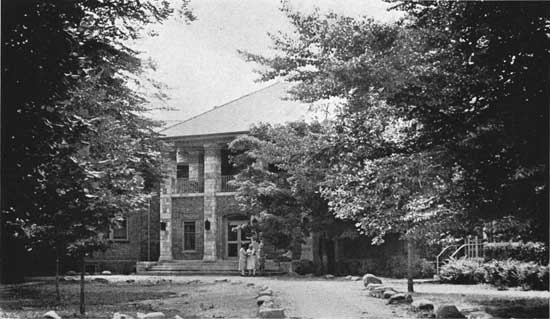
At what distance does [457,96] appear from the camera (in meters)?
9.16

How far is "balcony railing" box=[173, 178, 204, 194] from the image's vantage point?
3238 cm

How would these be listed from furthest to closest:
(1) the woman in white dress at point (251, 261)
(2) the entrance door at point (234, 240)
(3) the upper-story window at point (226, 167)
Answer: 1. (3) the upper-story window at point (226, 167)
2. (2) the entrance door at point (234, 240)
3. (1) the woman in white dress at point (251, 261)

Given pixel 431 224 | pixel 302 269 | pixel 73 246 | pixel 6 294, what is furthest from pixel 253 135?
pixel 431 224

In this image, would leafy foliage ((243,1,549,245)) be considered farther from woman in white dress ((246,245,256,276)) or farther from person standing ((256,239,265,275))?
person standing ((256,239,265,275))

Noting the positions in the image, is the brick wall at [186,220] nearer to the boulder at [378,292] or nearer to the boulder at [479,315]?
the boulder at [378,292]

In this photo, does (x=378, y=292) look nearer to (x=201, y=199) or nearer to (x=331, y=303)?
(x=331, y=303)

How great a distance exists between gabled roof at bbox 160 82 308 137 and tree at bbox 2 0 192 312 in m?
16.1

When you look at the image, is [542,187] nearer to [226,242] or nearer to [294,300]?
[294,300]

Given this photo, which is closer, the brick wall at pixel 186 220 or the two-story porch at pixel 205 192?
the two-story porch at pixel 205 192

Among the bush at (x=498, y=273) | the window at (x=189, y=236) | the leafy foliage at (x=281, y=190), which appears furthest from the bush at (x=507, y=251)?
the window at (x=189, y=236)

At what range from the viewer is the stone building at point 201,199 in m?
30.2

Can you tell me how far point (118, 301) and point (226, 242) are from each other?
16.6 metres

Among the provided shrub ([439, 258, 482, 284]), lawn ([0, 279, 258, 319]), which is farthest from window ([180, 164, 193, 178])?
shrub ([439, 258, 482, 284])

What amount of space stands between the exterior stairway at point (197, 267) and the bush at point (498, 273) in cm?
931
